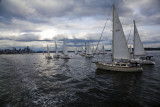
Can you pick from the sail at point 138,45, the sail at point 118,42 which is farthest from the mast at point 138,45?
the sail at point 118,42

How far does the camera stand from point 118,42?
1080 inches

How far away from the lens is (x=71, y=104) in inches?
452

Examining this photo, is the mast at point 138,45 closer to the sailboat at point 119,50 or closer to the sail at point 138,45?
the sail at point 138,45

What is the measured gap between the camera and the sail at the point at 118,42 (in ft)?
87.0

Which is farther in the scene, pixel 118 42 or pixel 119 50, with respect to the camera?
pixel 119 50

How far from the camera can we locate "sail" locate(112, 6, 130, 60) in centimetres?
2653

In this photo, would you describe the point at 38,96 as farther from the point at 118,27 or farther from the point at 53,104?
the point at 118,27

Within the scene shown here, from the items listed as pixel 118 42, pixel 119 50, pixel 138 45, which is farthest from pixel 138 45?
pixel 118 42

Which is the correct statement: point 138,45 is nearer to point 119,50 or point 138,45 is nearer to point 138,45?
→ point 138,45

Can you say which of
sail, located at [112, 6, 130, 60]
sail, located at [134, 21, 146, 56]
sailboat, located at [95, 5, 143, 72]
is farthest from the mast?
sail, located at [112, 6, 130, 60]

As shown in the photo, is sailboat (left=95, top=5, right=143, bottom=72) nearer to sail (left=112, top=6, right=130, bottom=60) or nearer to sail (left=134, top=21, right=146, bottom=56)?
sail (left=112, top=6, right=130, bottom=60)

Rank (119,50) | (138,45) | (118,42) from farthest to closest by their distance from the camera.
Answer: (138,45) → (119,50) → (118,42)

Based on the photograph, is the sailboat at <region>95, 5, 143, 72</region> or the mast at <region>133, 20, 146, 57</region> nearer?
the sailboat at <region>95, 5, 143, 72</region>

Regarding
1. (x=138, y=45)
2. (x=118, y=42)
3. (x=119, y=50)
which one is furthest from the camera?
(x=138, y=45)
